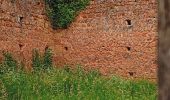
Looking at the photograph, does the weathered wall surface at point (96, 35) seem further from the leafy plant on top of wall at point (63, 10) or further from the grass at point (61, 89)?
the grass at point (61, 89)

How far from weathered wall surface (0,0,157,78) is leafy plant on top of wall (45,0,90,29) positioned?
17 cm

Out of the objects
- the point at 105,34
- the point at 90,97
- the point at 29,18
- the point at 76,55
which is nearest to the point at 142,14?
the point at 105,34

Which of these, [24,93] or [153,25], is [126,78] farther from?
[24,93]

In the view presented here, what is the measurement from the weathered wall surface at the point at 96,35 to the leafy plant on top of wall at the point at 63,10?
17cm

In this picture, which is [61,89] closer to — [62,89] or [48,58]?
[62,89]

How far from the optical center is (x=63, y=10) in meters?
12.4

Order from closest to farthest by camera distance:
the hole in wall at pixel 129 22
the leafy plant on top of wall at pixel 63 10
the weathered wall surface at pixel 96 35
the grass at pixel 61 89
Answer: the grass at pixel 61 89 < the weathered wall surface at pixel 96 35 < the hole in wall at pixel 129 22 < the leafy plant on top of wall at pixel 63 10

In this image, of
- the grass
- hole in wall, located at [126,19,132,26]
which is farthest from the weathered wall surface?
the grass

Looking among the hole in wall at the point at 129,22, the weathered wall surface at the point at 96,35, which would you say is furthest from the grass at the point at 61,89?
the hole in wall at the point at 129,22

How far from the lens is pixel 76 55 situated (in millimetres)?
12641

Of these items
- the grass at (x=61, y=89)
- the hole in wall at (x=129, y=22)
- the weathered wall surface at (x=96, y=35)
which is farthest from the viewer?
the hole in wall at (x=129, y=22)

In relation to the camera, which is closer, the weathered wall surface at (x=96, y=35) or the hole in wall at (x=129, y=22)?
the weathered wall surface at (x=96, y=35)

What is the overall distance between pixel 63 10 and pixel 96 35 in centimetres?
120

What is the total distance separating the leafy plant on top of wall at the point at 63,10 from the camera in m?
12.4
